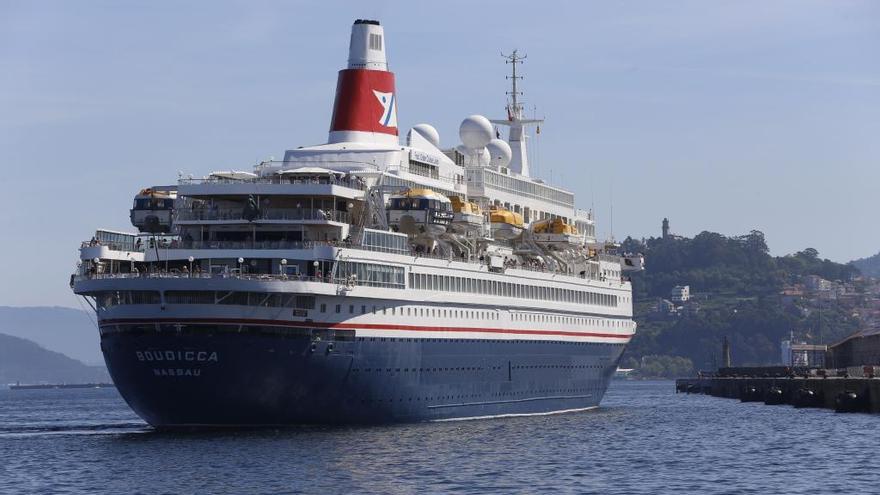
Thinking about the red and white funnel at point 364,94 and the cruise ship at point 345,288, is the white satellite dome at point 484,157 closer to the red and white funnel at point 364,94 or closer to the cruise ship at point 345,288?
the cruise ship at point 345,288

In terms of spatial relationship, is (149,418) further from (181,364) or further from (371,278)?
(371,278)

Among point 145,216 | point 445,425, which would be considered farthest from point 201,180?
point 445,425

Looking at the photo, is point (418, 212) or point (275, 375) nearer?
point (275, 375)

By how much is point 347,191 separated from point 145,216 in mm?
9950

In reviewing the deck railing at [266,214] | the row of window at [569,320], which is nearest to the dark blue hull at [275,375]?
the deck railing at [266,214]

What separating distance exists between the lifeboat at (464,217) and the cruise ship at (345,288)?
0.59ft

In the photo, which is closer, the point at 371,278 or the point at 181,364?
the point at 181,364

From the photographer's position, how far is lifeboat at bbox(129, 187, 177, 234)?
77.9 metres

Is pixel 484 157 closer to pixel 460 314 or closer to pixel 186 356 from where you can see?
pixel 460 314

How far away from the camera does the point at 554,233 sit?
9525cm

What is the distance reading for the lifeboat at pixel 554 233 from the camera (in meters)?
95.1

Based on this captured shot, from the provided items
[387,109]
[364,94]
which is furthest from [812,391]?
[364,94]

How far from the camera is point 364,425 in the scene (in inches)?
2879

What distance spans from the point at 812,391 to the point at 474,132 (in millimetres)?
28768
